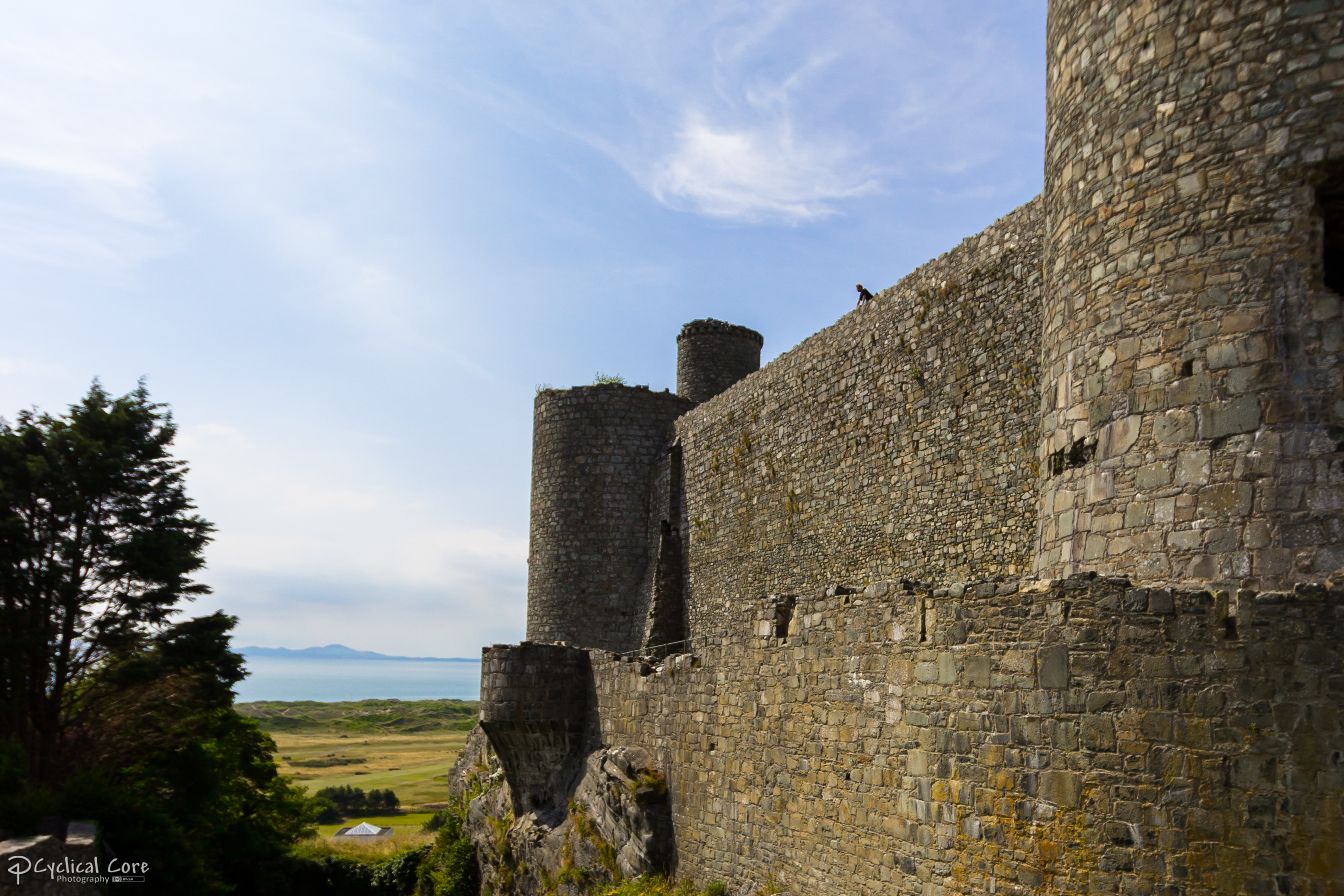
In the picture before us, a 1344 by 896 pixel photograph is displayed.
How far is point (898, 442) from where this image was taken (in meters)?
14.7

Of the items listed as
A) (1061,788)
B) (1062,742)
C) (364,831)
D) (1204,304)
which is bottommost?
(364,831)

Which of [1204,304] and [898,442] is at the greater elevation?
[898,442]

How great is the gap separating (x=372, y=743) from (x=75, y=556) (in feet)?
256

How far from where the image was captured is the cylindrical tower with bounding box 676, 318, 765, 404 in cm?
2603

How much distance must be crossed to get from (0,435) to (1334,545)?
69.4ft

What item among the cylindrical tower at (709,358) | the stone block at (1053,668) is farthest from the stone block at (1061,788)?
the cylindrical tower at (709,358)

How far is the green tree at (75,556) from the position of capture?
18.4 m

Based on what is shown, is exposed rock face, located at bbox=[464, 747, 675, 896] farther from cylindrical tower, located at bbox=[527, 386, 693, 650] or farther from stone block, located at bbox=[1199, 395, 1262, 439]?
stone block, located at bbox=[1199, 395, 1262, 439]

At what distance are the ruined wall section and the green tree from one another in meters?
10.8

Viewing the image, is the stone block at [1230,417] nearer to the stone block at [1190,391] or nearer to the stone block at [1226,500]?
the stone block at [1190,391]

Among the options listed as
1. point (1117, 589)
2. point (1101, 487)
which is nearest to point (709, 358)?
point (1101, 487)

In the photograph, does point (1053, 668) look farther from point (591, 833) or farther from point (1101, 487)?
point (591, 833)

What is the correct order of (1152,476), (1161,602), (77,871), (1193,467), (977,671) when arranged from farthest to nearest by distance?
(77,871), (1152,476), (977,671), (1193,467), (1161,602)

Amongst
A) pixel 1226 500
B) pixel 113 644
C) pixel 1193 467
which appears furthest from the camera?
pixel 113 644
